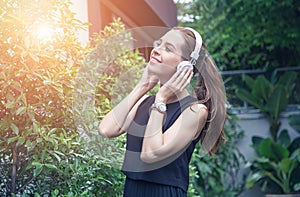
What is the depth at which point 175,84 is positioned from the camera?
182 cm

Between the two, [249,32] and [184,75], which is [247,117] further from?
[184,75]

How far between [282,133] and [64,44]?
6.25 metres

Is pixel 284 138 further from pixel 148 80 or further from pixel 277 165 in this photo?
pixel 148 80

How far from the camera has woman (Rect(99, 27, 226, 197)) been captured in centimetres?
179

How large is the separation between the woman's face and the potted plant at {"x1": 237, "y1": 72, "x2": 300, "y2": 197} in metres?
5.93

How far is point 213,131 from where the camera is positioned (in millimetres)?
2021

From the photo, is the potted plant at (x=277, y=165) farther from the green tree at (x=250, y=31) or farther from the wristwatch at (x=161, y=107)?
the wristwatch at (x=161, y=107)

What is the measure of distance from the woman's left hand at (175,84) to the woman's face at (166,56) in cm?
7

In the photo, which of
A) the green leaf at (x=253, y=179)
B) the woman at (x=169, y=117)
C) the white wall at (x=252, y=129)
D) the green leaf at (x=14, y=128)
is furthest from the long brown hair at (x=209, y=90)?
the white wall at (x=252, y=129)

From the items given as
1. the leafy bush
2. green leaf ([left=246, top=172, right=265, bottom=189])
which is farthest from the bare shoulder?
green leaf ([left=246, top=172, right=265, bottom=189])

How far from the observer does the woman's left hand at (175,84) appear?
182 centimetres

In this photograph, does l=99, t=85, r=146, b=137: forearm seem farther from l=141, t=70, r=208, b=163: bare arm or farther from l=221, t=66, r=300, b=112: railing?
l=221, t=66, r=300, b=112: railing

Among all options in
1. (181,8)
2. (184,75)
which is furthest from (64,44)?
(181,8)

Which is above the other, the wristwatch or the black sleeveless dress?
the wristwatch
